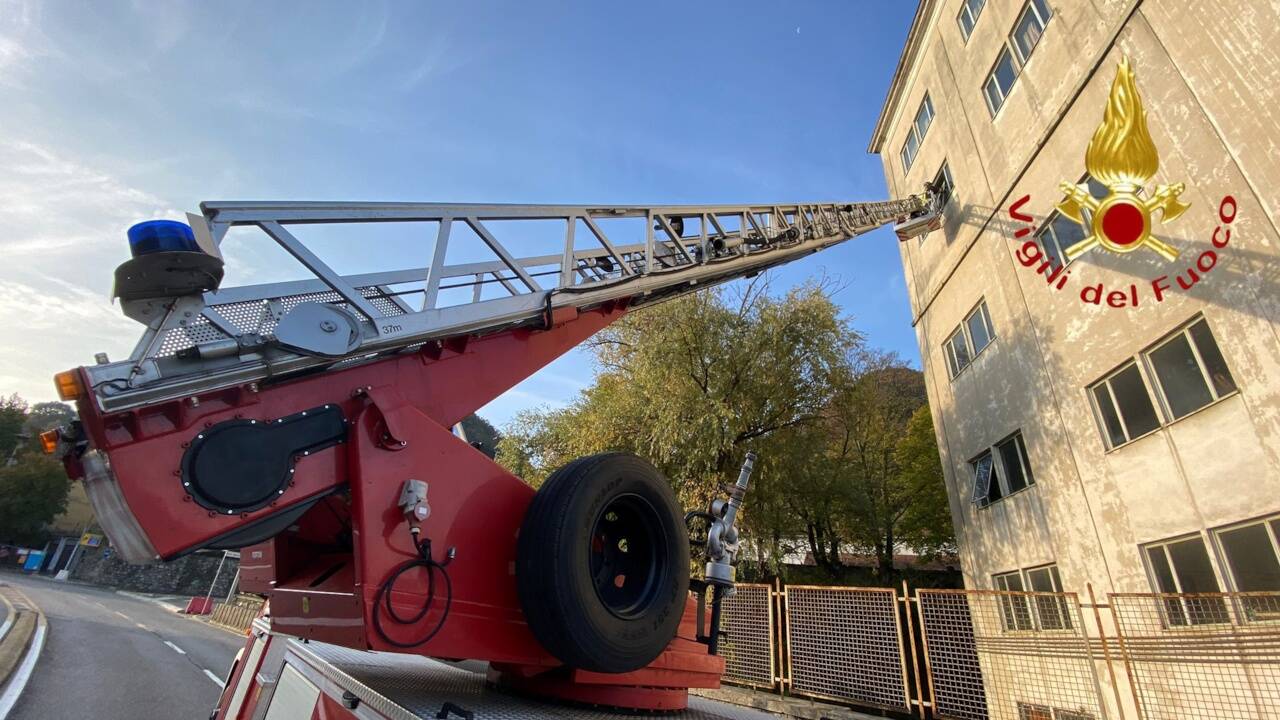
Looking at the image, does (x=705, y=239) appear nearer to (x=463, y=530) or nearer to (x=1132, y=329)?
(x=463, y=530)

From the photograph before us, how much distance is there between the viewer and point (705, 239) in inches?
252

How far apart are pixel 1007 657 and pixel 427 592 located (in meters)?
10.8

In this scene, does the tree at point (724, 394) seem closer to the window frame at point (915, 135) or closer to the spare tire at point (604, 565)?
the window frame at point (915, 135)

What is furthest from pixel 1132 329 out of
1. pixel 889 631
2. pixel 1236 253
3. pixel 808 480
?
pixel 808 480

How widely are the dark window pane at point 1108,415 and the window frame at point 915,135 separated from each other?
29.3 ft

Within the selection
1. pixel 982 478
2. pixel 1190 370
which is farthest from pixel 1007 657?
pixel 1190 370

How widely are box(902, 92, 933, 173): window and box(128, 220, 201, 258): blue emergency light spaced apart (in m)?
17.3

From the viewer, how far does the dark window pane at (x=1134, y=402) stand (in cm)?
813

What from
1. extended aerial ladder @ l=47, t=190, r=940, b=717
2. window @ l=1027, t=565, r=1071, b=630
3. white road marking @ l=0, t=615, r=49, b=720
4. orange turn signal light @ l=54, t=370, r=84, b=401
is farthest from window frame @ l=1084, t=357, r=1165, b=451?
white road marking @ l=0, t=615, r=49, b=720

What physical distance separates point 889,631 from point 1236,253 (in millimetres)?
7270

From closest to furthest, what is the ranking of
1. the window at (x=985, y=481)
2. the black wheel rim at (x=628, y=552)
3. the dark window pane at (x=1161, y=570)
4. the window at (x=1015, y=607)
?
the black wheel rim at (x=628, y=552)
the dark window pane at (x=1161, y=570)
the window at (x=1015, y=607)
the window at (x=985, y=481)

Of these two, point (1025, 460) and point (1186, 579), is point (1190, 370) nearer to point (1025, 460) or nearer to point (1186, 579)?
point (1186, 579)

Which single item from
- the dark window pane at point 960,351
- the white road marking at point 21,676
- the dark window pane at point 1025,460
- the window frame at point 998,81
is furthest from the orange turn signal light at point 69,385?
the dark window pane at point 960,351

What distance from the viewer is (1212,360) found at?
723 cm
